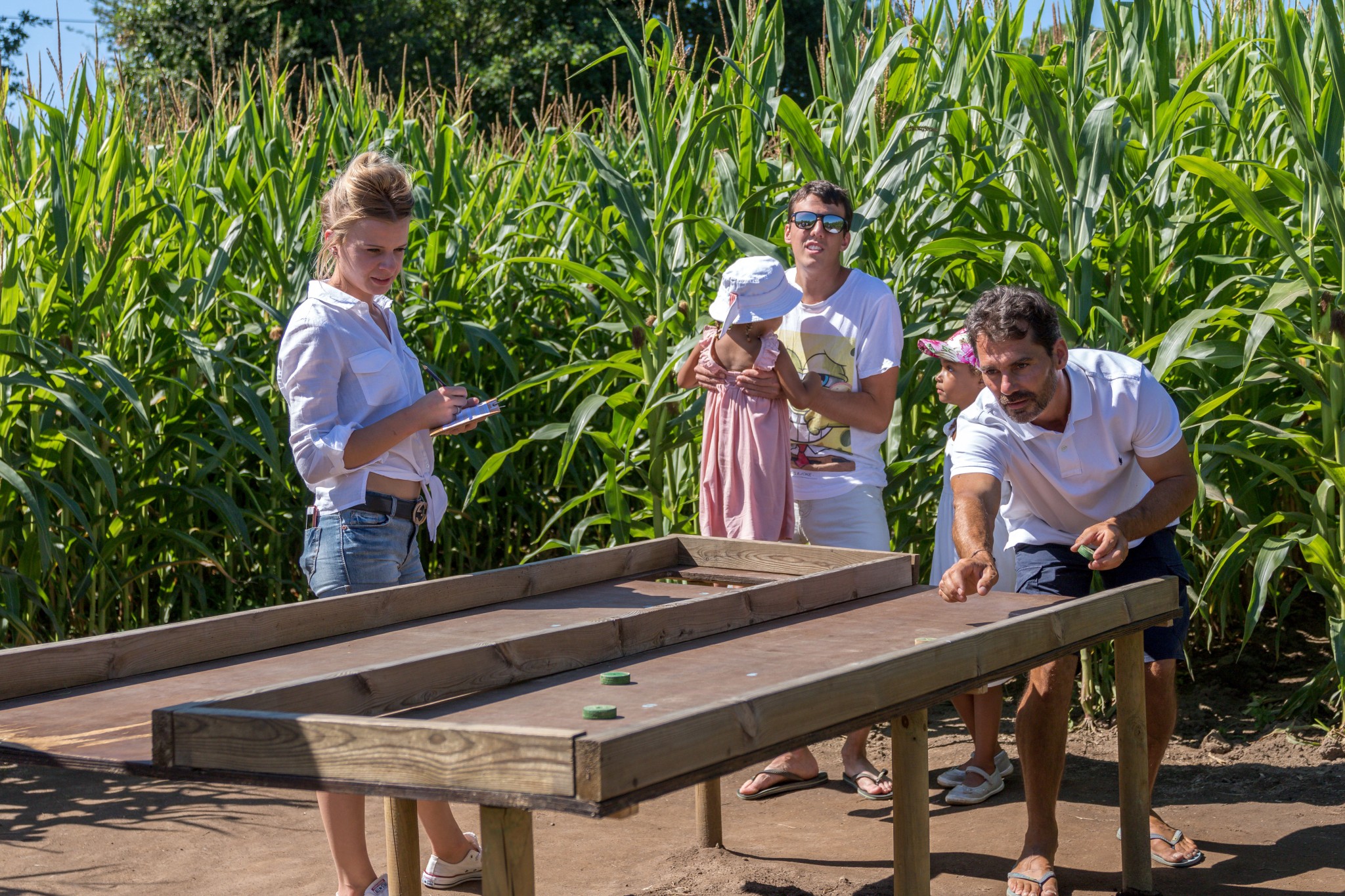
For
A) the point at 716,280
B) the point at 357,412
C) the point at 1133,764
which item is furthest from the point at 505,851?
the point at 716,280

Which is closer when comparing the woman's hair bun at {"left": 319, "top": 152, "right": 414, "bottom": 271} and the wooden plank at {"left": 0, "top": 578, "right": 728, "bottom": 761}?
the wooden plank at {"left": 0, "top": 578, "right": 728, "bottom": 761}

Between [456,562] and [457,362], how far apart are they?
884 millimetres

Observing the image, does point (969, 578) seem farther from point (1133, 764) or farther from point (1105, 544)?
point (1133, 764)

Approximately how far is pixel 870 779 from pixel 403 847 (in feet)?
6.20

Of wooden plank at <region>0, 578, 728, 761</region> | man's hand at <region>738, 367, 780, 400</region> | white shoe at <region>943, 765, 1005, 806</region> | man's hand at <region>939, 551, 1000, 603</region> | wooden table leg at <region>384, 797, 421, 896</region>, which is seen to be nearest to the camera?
wooden plank at <region>0, 578, 728, 761</region>

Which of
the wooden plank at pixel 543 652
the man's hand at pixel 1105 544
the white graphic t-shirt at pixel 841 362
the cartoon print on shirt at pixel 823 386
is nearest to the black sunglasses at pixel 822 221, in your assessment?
the white graphic t-shirt at pixel 841 362

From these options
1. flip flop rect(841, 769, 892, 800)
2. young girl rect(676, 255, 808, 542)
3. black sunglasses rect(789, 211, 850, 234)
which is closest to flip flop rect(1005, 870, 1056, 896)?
flip flop rect(841, 769, 892, 800)

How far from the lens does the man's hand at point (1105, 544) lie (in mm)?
3082

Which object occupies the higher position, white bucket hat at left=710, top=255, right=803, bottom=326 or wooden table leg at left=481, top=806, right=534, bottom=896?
white bucket hat at left=710, top=255, right=803, bottom=326

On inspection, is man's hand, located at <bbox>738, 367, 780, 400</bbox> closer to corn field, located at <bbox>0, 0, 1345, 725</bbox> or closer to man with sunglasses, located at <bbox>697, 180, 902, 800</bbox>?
man with sunglasses, located at <bbox>697, 180, 902, 800</bbox>

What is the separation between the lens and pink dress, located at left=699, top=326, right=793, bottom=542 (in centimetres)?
392

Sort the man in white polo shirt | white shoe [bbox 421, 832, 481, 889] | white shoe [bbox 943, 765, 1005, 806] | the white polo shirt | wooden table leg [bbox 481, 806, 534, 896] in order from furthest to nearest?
white shoe [bbox 943, 765, 1005, 806] → white shoe [bbox 421, 832, 481, 889] → the white polo shirt → the man in white polo shirt → wooden table leg [bbox 481, 806, 534, 896]

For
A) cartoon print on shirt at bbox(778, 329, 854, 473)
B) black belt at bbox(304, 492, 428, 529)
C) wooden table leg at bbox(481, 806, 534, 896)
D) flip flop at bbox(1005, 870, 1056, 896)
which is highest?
cartoon print on shirt at bbox(778, 329, 854, 473)

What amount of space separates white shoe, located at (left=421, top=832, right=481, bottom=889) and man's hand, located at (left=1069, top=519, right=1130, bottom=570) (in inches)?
67.3
